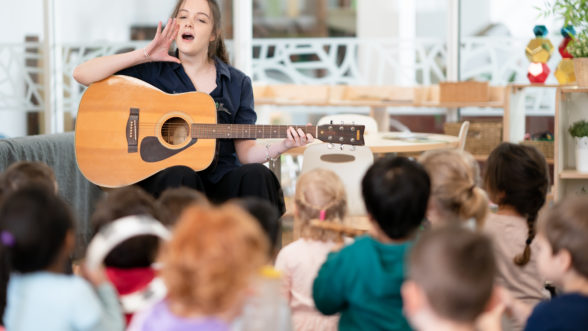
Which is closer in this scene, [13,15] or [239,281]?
[239,281]

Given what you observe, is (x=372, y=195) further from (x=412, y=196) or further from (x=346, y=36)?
(x=346, y=36)

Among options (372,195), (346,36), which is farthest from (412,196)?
(346,36)

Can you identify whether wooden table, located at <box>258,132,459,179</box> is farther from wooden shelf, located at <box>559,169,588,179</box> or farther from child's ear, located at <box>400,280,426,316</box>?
child's ear, located at <box>400,280,426,316</box>

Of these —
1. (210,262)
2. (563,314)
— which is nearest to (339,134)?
(563,314)

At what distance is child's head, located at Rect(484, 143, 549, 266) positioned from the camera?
221cm

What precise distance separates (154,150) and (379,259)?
4.68 ft

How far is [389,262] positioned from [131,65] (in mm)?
1628

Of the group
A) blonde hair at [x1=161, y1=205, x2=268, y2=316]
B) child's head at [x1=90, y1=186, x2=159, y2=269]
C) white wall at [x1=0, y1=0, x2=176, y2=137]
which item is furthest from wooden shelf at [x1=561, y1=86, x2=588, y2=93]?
white wall at [x1=0, y1=0, x2=176, y2=137]

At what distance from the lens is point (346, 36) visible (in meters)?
6.29

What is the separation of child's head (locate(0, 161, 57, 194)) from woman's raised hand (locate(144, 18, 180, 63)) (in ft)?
3.28

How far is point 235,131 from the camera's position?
293 cm

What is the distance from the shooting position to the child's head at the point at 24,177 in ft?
6.44

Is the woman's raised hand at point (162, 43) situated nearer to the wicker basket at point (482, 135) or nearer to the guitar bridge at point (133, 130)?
the guitar bridge at point (133, 130)

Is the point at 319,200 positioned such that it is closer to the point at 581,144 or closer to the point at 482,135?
the point at 581,144
